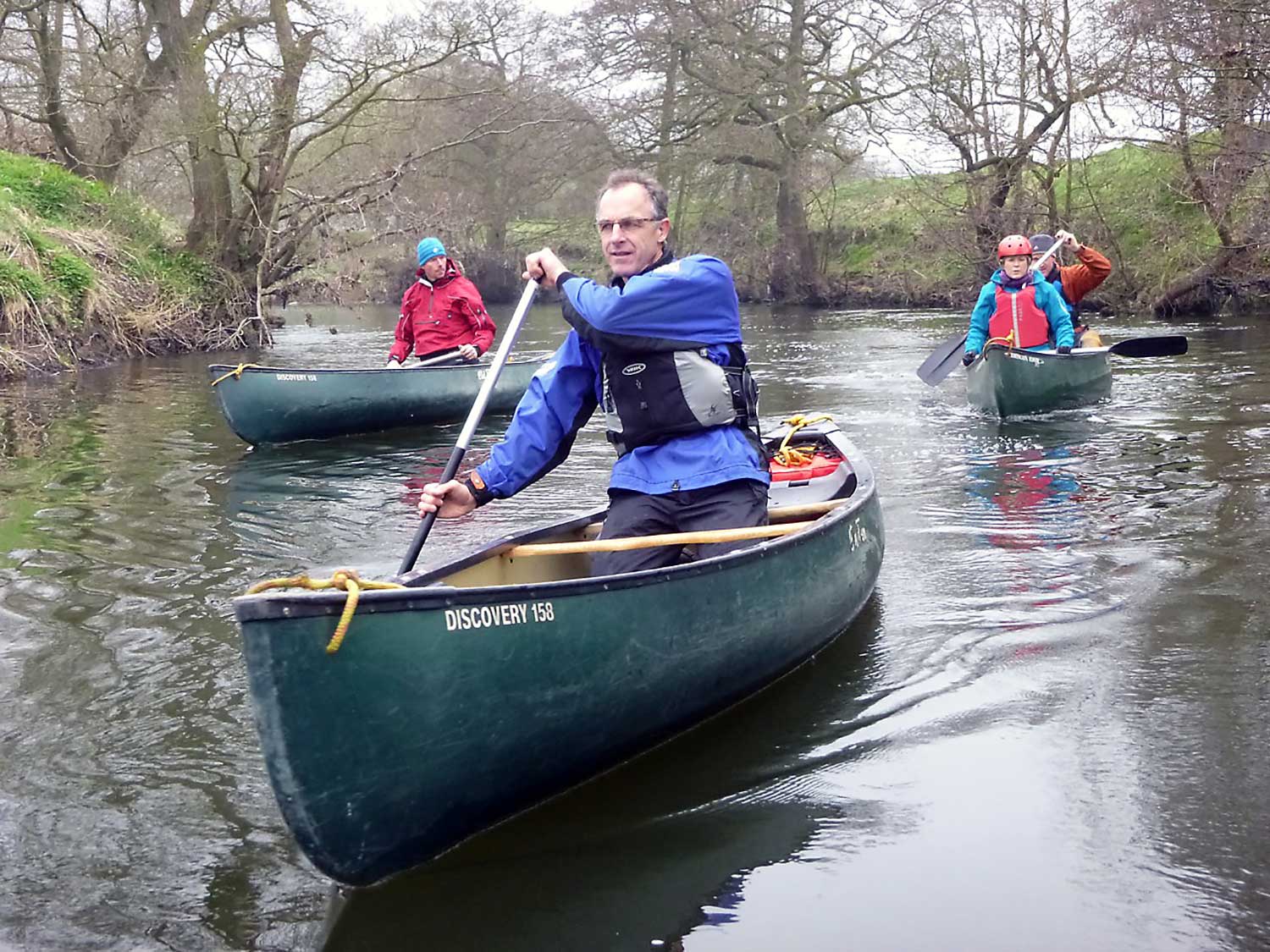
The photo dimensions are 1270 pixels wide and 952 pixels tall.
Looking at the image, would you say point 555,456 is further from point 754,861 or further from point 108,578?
point 108,578

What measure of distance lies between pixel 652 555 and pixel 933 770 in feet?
3.10

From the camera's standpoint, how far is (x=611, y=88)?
22.5 meters

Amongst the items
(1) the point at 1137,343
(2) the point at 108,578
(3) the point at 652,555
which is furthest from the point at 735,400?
(1) the point at 1137,343

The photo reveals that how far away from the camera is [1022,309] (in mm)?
9523

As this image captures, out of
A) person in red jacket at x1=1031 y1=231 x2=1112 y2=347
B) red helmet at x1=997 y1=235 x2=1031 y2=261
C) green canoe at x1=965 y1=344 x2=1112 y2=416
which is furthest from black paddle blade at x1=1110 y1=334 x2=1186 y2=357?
red helmet at x1=997 y1=235 x2=1031 y2=261

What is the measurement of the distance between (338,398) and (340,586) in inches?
265

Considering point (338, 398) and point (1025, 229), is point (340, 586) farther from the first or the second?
point (1025, 229)

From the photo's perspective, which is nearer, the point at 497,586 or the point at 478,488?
the point at 497,586

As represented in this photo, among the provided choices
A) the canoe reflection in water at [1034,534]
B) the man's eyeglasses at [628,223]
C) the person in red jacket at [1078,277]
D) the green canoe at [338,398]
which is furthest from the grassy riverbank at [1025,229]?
the man's eyeglasses at [628,223]

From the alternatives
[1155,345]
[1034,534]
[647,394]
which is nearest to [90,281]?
[1155,345]

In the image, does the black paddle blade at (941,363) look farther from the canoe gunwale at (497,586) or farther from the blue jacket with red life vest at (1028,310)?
the canoe gunwale at (497,586)

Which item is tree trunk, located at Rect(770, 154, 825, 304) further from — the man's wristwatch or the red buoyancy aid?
the man's wristwatch

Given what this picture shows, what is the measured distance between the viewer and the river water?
8.74ft

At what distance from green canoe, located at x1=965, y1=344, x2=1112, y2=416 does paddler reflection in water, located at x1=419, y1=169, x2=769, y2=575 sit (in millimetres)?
5711
